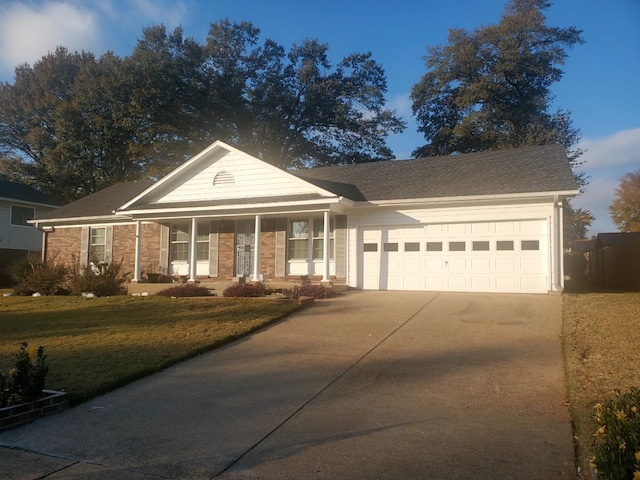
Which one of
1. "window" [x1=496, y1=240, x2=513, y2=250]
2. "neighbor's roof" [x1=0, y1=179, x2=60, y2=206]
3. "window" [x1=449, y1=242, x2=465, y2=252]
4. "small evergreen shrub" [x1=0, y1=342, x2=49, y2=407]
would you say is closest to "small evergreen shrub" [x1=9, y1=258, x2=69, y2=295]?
"neighbor's roof" [x1=0, y1=179, x2=60, y2=206]

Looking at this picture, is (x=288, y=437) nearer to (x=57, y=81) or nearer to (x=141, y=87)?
(x=141, y=87)

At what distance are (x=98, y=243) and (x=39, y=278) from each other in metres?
3.48

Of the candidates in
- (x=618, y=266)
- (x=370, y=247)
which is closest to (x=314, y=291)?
(x=370, y=247)

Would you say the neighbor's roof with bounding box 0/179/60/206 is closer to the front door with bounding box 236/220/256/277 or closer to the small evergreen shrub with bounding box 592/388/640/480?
the front door with bounding box 236/220/256/277

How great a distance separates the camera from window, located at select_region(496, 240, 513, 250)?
14.9 metres

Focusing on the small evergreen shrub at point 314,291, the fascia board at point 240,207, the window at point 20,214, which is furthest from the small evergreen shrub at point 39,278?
the window at point 20,214

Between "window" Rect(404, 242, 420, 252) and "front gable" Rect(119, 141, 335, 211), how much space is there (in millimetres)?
3610

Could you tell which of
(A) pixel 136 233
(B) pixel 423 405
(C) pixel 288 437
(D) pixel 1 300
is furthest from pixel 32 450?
(A) pixel 136 233

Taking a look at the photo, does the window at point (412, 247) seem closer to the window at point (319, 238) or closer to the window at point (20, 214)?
the window at point (319, 238)

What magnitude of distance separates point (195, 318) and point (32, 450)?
6.51m

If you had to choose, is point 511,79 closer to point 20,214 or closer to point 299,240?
point 299,240

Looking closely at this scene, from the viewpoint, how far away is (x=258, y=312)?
11.9 meters

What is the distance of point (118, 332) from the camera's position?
33.9ft

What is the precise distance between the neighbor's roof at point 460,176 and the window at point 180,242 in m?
5.51
